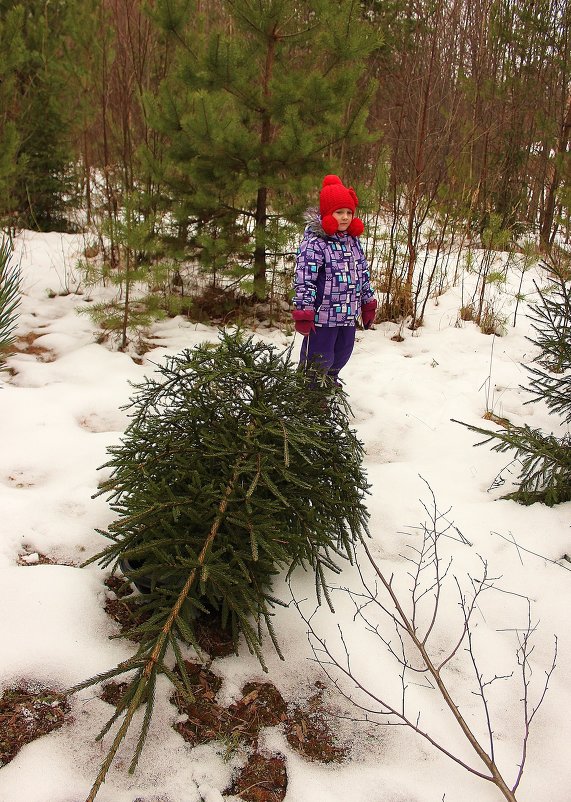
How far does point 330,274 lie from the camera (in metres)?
3.19

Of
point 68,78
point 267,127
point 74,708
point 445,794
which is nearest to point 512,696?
point 445,794

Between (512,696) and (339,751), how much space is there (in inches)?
25.0

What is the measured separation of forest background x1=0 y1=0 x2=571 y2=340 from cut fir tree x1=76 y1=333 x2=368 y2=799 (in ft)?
8.06

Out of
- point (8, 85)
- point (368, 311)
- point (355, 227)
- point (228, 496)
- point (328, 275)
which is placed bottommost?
point (228, 496)

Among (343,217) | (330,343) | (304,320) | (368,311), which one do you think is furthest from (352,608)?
(343,217)

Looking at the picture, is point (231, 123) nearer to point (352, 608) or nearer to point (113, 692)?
point (352, 608)

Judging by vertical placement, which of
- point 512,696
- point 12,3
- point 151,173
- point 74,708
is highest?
point 12,3

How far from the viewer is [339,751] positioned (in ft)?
5.12

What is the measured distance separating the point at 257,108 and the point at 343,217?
2130 mm

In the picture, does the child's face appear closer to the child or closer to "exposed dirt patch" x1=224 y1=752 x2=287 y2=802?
the child

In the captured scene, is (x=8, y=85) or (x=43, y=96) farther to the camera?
(x=43, y=96)

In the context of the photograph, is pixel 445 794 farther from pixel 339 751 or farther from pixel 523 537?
pixel 523 537

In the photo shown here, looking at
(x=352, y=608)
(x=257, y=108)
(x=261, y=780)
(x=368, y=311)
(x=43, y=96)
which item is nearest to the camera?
(x=261, y=780)

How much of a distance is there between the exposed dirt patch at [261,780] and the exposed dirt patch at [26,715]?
52cm
